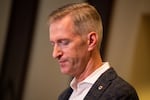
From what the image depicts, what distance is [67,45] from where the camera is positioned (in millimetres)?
1211

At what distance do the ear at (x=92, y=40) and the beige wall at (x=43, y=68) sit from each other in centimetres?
215

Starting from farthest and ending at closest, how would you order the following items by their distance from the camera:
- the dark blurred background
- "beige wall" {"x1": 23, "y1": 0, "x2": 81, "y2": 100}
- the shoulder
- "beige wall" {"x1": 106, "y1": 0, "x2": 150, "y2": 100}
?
1. "beige wall" {"x1": 23, "y1": 0, "x2": 81, "y2": 100}
2. the dark blurred background
3. "beige wall" {"x1": 106, "y1": 0, "x2": 150, "y2": 100}
4. the shoulder

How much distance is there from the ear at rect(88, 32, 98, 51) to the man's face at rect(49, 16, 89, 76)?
0.06 ft

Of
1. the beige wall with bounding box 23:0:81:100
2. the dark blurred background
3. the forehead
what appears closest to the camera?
the forehead

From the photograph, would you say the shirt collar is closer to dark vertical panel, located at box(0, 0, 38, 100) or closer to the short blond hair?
the short blond hair

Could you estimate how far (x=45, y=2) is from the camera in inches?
137

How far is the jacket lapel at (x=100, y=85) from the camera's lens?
1.13m

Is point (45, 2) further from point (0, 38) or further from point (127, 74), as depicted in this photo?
point (127, 74)

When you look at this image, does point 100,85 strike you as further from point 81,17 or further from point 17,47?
point 17,47

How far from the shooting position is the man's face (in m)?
1.20

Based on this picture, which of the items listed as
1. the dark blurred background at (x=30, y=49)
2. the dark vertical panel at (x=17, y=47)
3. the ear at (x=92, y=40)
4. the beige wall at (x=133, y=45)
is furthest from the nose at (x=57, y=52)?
the dark vertical panel at (x=17, y=47)

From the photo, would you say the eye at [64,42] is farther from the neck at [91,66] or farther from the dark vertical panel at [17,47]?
the dark vertical panel at [17,47]

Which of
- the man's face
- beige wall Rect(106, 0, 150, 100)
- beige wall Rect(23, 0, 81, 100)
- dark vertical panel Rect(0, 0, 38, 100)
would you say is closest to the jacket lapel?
the man's face

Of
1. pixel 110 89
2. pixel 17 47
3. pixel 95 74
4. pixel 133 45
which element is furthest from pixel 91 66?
pixel 17 47
